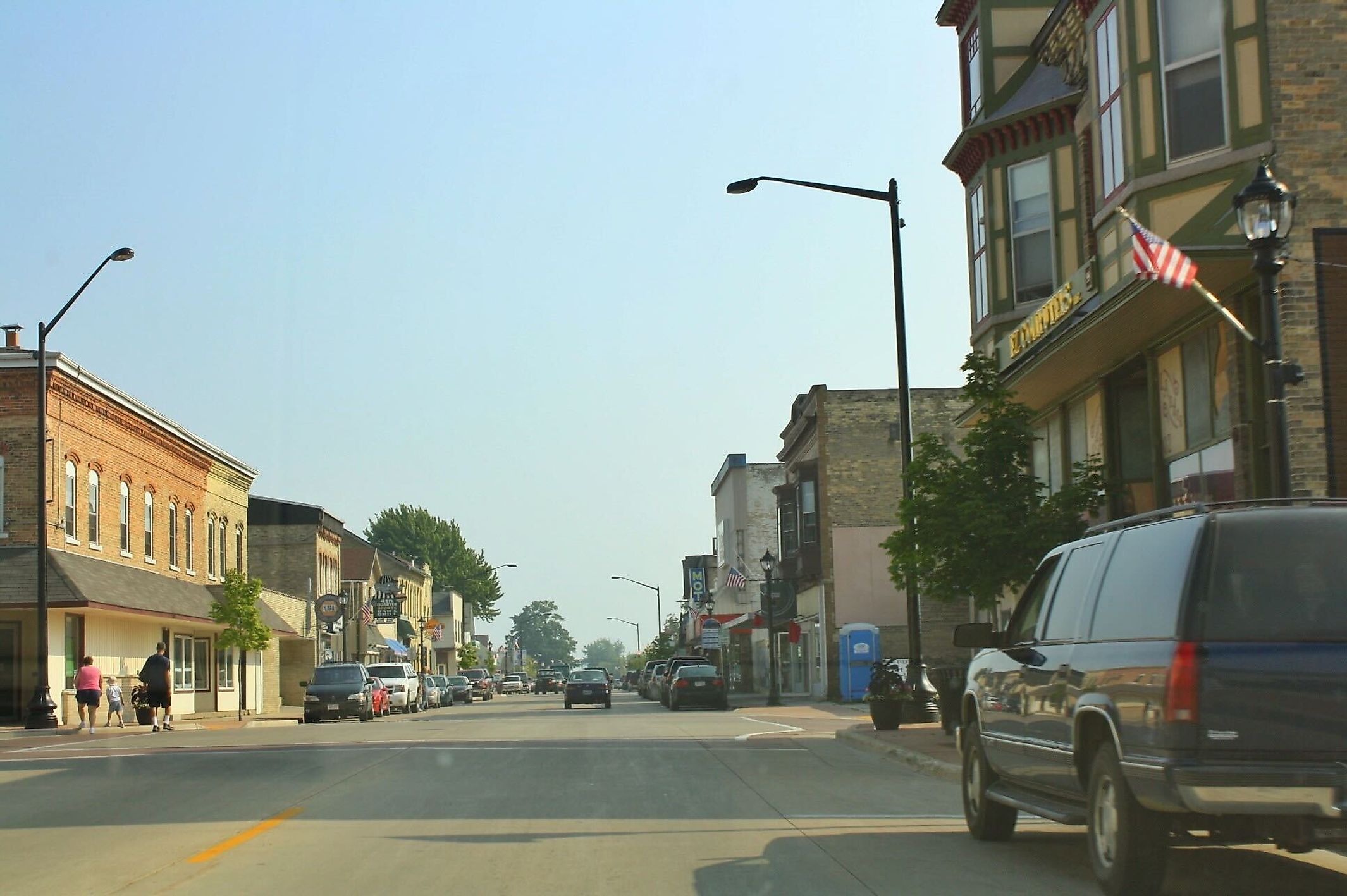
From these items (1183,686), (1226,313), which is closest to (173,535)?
(1226,313)

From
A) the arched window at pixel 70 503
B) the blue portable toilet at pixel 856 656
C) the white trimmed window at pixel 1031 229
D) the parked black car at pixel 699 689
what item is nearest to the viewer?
the white trimmed window at pixel 1031 229

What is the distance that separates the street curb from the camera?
57.1 ft

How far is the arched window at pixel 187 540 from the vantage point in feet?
157

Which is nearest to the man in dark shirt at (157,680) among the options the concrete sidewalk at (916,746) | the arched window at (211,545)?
the concrete sidewalk at (916,746)

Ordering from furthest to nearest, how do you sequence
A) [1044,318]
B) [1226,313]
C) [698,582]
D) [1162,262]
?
1. [698,582]
2. [1044,318]
3. [1162,262]
4. [1226,313]

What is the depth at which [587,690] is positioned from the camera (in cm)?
5075

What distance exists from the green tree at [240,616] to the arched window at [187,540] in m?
2.88

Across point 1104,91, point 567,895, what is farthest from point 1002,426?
point 567,895

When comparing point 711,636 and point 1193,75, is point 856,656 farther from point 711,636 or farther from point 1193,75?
point 1193,75

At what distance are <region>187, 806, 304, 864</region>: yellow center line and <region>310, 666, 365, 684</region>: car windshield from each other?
27.8 metres

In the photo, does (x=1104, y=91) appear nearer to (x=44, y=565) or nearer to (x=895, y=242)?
(x=895, y=242)

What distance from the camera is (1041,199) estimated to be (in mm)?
26531

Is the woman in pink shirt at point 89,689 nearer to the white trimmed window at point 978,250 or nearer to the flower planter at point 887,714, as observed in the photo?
the flower planter at point 887,714

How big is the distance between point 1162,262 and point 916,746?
8564 mm
